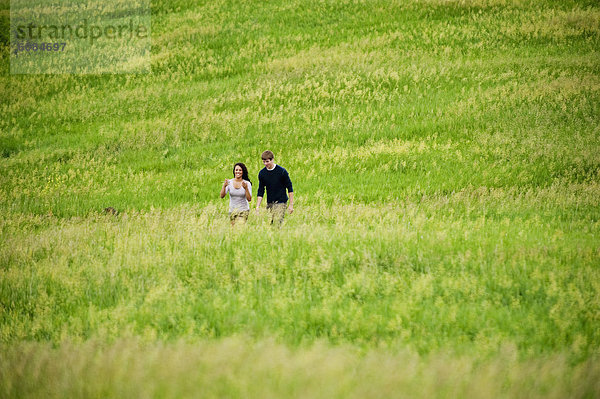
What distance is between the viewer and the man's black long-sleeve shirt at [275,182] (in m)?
9.52

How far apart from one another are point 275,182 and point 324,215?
1519 mm

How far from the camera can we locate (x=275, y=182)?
9.55 metres

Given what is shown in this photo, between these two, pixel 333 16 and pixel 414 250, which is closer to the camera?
pixel 414 250

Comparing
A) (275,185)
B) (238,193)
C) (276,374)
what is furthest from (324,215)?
(276,374)

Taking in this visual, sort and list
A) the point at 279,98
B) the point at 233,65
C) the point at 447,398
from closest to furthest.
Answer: the point at 447,398 < the point at 279,98 < the point at 233,65

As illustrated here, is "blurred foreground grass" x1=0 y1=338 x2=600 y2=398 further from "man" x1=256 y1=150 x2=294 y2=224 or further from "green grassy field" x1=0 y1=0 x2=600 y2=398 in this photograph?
"man" x1=256 y1=150 x2=294 y2=224

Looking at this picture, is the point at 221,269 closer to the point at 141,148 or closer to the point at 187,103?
the point at 141,148

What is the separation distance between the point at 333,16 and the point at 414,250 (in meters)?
29.8

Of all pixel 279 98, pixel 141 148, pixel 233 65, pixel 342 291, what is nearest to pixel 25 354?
Result: pixel 342 291

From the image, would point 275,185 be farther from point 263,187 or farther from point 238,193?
point 238,193

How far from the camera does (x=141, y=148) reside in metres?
19.1

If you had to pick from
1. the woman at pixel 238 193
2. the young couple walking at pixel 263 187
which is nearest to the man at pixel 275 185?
the young couple walking at pixel 263 187

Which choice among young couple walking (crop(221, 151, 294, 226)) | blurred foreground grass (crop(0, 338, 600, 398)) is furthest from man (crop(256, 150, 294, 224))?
blurred foreground grass (crop(0, 338, 600, 398))

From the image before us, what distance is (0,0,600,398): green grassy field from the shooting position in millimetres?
3664
